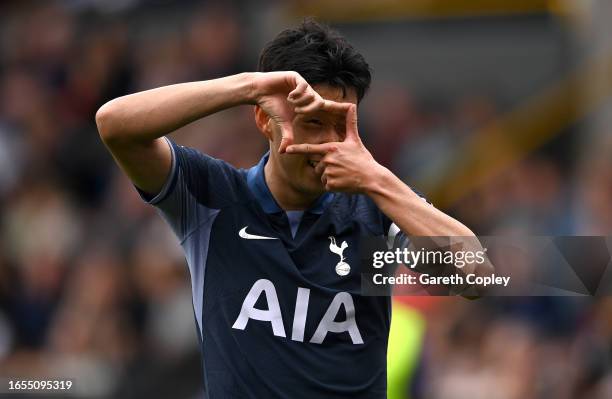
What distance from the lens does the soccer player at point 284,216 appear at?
13.3ft

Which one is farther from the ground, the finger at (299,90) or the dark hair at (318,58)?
the dark hair at (318,58)

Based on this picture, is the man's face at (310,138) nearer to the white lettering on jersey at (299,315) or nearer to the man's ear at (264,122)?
the man's ear at (264,122)

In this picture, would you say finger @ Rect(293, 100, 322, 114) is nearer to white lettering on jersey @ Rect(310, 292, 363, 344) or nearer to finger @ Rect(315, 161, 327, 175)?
finger @ Rect(315, 161, 327, 175)

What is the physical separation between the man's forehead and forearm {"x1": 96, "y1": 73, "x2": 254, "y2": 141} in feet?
0.91

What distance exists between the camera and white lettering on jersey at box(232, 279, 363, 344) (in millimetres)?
4129

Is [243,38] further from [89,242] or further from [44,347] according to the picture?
[44,347]

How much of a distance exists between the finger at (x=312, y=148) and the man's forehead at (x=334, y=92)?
23cm

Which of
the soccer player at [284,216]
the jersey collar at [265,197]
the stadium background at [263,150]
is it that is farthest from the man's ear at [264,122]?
the stadium background at [263,150]

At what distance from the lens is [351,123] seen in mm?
4066

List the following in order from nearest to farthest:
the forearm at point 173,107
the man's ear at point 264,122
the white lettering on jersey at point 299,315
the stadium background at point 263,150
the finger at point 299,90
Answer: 1. the finger at point 299,90
2. the forearm at point 173,107
3. the white lettering on jersey at point 299,315
4. the man's ear at point 264,122
5. the stadium background at point 263,150

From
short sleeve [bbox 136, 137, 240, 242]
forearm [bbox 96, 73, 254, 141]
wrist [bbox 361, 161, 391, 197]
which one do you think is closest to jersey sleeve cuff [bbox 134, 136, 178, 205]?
short sleeve [bbox 136, 137, 240, 242]

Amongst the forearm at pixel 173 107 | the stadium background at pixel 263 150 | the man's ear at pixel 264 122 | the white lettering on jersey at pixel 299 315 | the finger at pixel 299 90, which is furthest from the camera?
the stadium background at pixel 263 150

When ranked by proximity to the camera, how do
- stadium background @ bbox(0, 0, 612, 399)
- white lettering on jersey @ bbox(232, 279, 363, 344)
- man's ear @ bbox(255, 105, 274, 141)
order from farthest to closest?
stadium background @ bbox(0, 0, 612, 399) → man's ear @ bbox(255, 105, 274, 141) → white lettering on jersey @ bbox(232, 279, 363, 344)

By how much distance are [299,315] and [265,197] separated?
1.50 feet
